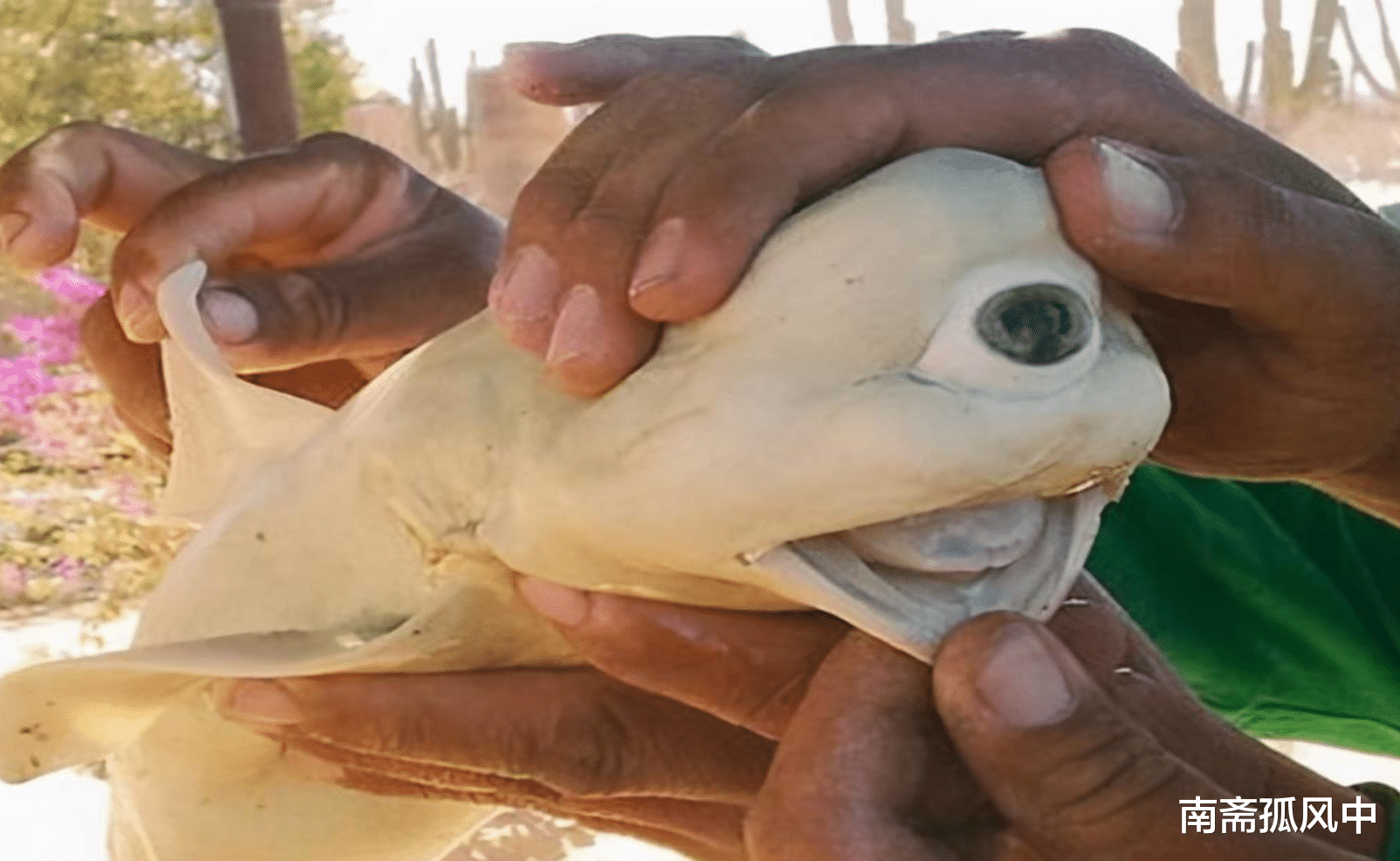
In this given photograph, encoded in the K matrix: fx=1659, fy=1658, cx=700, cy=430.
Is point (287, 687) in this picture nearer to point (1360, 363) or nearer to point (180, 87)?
point (1360, 363)

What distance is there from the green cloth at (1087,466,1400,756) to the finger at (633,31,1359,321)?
579 mm

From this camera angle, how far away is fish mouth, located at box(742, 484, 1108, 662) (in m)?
0.69

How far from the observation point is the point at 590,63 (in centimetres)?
92

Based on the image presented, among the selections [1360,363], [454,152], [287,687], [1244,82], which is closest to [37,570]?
[454,152]

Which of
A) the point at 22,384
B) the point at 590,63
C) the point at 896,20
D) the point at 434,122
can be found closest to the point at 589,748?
the point at 590,63

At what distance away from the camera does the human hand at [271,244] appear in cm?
108

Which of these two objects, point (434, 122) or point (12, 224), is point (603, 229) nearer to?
point (12, 224)

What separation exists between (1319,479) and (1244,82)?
1.85 m

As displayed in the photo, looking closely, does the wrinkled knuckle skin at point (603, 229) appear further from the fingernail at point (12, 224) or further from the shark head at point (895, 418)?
the fingernail at point (12, 224)

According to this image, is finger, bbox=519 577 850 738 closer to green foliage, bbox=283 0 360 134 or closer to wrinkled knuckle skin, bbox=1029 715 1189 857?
wrinkled knuckle skin, bbox=1029 715 1189 857

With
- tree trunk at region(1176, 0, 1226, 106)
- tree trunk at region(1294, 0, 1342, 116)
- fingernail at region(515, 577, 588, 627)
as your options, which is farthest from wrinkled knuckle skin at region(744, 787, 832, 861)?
tree trunk at region(1294, 0, 1342, 116)

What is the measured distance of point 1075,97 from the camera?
0.79 meters

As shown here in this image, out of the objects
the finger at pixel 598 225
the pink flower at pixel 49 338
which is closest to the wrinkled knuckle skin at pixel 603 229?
the finger at pixel 598 225

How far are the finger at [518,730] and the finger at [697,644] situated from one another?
0.28 feet
